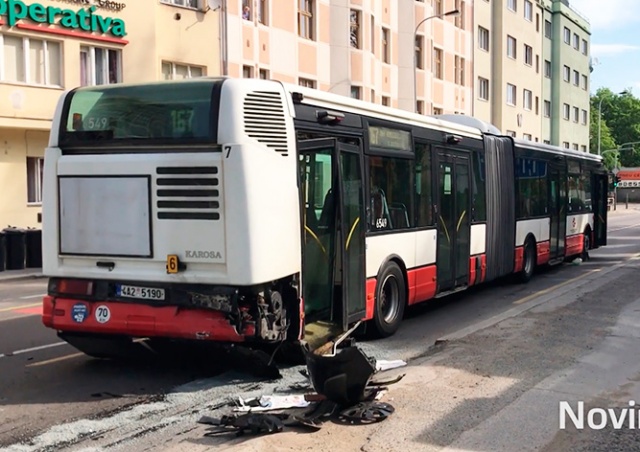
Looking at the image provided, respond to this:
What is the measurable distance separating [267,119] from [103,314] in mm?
2500

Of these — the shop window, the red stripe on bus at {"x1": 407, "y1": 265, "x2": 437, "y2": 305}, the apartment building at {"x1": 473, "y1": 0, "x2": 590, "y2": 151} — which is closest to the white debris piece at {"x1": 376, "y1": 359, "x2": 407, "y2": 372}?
the shop window

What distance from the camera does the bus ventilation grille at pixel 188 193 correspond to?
728 centimetres

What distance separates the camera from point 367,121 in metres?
9.59

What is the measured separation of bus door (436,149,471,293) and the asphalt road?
0.62 m

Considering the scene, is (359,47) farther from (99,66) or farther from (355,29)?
(99,66)

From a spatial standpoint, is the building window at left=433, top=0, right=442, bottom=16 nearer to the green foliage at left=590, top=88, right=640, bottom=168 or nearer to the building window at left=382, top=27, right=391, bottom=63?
the building window at left=382, top=27, right=391, bottom=63

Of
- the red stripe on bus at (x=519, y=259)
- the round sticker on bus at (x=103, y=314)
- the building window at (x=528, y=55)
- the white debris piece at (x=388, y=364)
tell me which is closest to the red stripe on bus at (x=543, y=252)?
the red stripe on bus at (x=519, y=259)

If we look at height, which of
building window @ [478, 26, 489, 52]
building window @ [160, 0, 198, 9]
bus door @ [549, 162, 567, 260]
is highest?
building window @ [478, 26, 489, 52]

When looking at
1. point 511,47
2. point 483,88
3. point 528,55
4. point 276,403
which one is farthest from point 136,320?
point 528,55

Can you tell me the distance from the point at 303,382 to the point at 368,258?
95.1 inches

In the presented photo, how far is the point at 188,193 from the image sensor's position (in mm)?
7371

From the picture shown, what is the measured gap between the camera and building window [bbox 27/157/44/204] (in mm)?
23438

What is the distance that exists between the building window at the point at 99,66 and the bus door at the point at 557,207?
13817mm

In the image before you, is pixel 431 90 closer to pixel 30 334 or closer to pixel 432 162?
pixel 432 162
